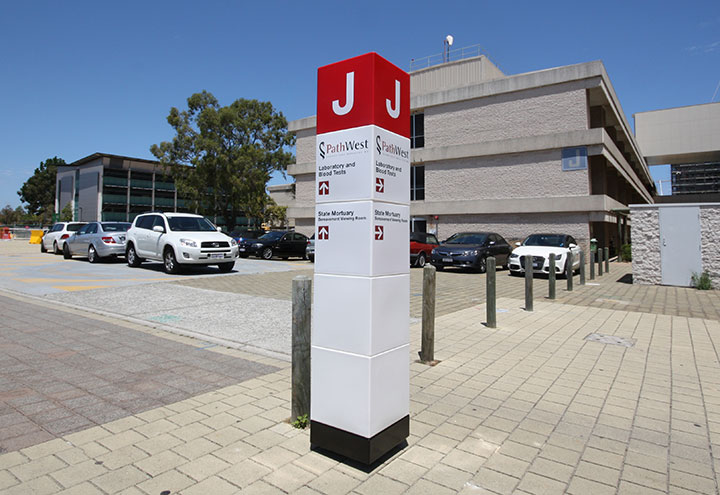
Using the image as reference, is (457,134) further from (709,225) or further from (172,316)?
(172,316)

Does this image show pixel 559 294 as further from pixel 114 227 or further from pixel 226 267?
pixel 114 227

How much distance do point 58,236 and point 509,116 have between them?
26329 millimetres

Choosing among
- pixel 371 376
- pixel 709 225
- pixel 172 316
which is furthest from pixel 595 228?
pixel 371 376

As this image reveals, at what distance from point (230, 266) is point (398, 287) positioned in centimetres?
1245

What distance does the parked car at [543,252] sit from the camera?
52.0ft

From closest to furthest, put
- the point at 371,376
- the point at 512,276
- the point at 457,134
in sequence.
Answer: the point at 371,376
the point at 512,276
the point at 457,134

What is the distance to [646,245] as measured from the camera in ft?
45.5

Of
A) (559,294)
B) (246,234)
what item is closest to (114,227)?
(246,234)

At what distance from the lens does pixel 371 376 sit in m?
2.87

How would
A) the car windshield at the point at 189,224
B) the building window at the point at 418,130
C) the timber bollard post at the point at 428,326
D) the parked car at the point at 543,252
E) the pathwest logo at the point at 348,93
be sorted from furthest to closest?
the building window at the point at 418,130 → the parked car at the point at 543,252 → the car windshield at the point at 189,224 → the timber bollard post at the point at 428,326 → the pathwest logo at the point at 348,93

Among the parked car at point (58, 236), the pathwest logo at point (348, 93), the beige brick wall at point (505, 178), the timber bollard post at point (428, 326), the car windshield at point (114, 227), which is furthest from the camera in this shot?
the beige brick wall at point (505, 178)

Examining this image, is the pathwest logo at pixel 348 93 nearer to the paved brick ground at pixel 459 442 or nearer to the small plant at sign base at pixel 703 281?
the paved brick ground at pixel 459 442

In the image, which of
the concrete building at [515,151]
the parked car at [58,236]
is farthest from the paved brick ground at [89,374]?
the concrete building at [515,151]

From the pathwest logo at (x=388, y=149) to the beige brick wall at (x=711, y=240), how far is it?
44.3 feet
